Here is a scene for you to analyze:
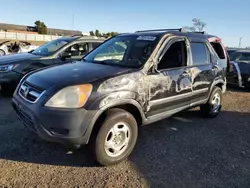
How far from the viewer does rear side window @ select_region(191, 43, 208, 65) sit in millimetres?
4824

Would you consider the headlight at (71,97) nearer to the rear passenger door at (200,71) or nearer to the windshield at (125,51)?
the windshield at (125,51)

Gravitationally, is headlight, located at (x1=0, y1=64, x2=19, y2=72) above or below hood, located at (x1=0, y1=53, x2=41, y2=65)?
below

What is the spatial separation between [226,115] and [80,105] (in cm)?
424

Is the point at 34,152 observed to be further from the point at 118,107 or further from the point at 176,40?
the point at 176,40

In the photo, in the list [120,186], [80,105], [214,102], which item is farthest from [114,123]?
[214,102]

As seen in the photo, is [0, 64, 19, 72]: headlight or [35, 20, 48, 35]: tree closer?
[0, 64, 19, 72]: headlight

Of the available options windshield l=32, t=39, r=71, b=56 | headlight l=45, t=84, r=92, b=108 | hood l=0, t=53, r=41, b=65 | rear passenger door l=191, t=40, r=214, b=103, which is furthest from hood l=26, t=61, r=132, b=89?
windshield l=32, t=39, r=71, b=56

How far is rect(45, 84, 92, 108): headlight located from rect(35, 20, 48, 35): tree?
6911 cm

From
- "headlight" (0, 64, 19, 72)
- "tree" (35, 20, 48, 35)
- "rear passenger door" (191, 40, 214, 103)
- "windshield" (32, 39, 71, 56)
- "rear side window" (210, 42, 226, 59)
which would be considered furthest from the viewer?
"tree" (35, 20, 48, 35)

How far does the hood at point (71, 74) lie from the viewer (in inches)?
128

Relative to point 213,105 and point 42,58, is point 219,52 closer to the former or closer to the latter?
point 213,105

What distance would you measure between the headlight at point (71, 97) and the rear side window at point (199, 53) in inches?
99.0

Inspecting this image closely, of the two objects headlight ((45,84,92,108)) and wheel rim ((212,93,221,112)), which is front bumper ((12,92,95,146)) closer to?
headlight ((45,84,92,108))

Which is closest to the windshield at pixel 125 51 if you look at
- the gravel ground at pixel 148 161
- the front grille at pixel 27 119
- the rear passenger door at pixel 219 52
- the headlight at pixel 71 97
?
the headlight at pixel 71 97
